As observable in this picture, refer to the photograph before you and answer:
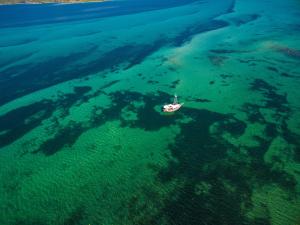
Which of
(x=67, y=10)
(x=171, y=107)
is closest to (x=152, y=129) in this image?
(x=171, y=107)

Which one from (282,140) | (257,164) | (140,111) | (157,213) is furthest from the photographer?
(140,111)

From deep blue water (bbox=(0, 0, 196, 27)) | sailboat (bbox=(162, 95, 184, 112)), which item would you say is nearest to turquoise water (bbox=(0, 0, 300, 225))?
sailboat (bbox=(162, 95, 184, 112))

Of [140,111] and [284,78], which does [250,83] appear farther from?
[140,111]

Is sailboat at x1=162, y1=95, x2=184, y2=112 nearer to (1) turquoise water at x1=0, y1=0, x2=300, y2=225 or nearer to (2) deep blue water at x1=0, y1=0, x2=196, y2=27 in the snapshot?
(1) turquoise water at x1=0, y1=0, x2=300, y2=225

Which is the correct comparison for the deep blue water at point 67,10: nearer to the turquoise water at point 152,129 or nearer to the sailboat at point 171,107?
the turquoise water at point 152,129

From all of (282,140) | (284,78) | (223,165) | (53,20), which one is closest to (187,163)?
(223,165)
